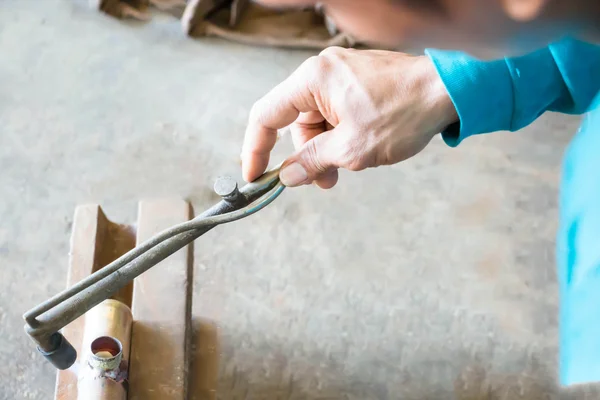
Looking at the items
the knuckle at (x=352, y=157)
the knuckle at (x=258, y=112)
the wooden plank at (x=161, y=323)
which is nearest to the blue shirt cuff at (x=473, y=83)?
the knuckle at (x=352, y=157)

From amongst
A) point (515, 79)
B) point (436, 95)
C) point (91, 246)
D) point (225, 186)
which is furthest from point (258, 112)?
point (91, 246)

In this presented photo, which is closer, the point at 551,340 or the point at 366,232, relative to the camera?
the point at 551,340

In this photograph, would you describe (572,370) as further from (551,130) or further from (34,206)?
(34,206)

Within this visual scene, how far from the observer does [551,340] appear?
1.50 meters

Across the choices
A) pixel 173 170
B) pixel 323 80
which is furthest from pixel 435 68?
pixel 173 170

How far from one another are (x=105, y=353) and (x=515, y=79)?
0.76m

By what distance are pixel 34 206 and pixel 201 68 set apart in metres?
0.69

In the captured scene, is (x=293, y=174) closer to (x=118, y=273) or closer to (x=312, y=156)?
(x=312, y=156)

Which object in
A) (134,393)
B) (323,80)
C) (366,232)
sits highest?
(323,80)

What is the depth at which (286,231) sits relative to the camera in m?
1.66

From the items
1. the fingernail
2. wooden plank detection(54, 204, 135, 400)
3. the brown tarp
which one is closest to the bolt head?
the fingernail

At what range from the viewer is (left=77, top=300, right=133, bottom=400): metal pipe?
0.97 meters

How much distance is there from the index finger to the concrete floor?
613mm

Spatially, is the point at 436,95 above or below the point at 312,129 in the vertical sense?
above
